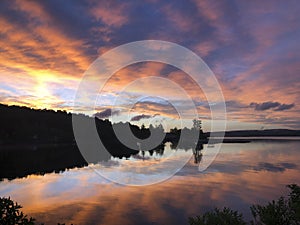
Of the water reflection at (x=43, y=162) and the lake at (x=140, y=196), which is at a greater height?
the water reflection at (x=43, y=162)

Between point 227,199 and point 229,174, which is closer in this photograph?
point 227,199

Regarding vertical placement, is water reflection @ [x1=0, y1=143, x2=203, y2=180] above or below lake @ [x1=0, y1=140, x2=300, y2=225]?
above

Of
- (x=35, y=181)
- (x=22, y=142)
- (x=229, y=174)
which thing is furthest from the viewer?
(x=22, y=142)

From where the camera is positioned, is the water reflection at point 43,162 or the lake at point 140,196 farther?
the water reflection at point 43,162

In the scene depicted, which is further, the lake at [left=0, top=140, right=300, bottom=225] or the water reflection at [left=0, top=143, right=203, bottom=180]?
the water reflection at [left=0, top=143, right=203, bottom=180]

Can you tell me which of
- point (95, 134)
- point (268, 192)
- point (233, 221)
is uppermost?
point (95, 134)

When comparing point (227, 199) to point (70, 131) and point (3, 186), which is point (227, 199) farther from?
point (70, 131)

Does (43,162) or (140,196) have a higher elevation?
(43,162)

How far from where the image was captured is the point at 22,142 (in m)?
139

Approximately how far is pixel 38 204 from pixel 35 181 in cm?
1394

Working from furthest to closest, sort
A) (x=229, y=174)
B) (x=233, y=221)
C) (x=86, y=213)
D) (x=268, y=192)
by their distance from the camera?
(x=229, y=174) < (x=268, y=192) < (x=86, y=213) < (x=233, y=221)

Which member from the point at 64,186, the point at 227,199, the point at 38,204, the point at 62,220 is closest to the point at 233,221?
the point at 62,220

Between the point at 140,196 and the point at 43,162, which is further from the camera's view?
the point at 43,162

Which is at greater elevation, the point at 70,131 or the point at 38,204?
the point at 70,131
